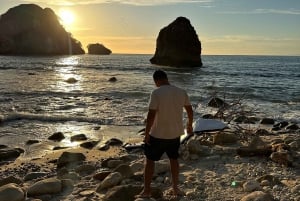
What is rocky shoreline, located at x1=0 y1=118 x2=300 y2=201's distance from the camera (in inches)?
246

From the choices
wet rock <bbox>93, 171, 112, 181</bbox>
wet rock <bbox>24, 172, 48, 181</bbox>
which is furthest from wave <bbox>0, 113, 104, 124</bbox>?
wet rock <bbox>93, 171, 112, 181</bbox>

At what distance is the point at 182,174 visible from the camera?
7254 millimetres

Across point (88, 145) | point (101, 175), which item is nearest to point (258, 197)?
point (101, 175)

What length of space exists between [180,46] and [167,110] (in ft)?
188

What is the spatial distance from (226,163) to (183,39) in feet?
183

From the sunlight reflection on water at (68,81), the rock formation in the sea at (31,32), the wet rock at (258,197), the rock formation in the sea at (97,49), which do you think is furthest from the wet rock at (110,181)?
the rock formation in the sea at (97,49)

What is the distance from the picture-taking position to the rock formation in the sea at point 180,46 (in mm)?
61406

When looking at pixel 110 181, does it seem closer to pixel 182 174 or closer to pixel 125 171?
pixel 125 171

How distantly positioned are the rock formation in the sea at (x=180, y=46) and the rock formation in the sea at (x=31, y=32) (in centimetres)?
7095

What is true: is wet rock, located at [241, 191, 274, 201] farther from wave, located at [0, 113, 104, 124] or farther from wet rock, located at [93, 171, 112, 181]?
wave, located at [0, 113, 104, 124]

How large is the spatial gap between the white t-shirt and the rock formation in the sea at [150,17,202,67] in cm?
5528

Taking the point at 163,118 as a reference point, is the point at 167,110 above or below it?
above

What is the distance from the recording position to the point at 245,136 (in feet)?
32.0

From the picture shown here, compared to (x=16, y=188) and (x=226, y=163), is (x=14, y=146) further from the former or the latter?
(x=226, y=163)
